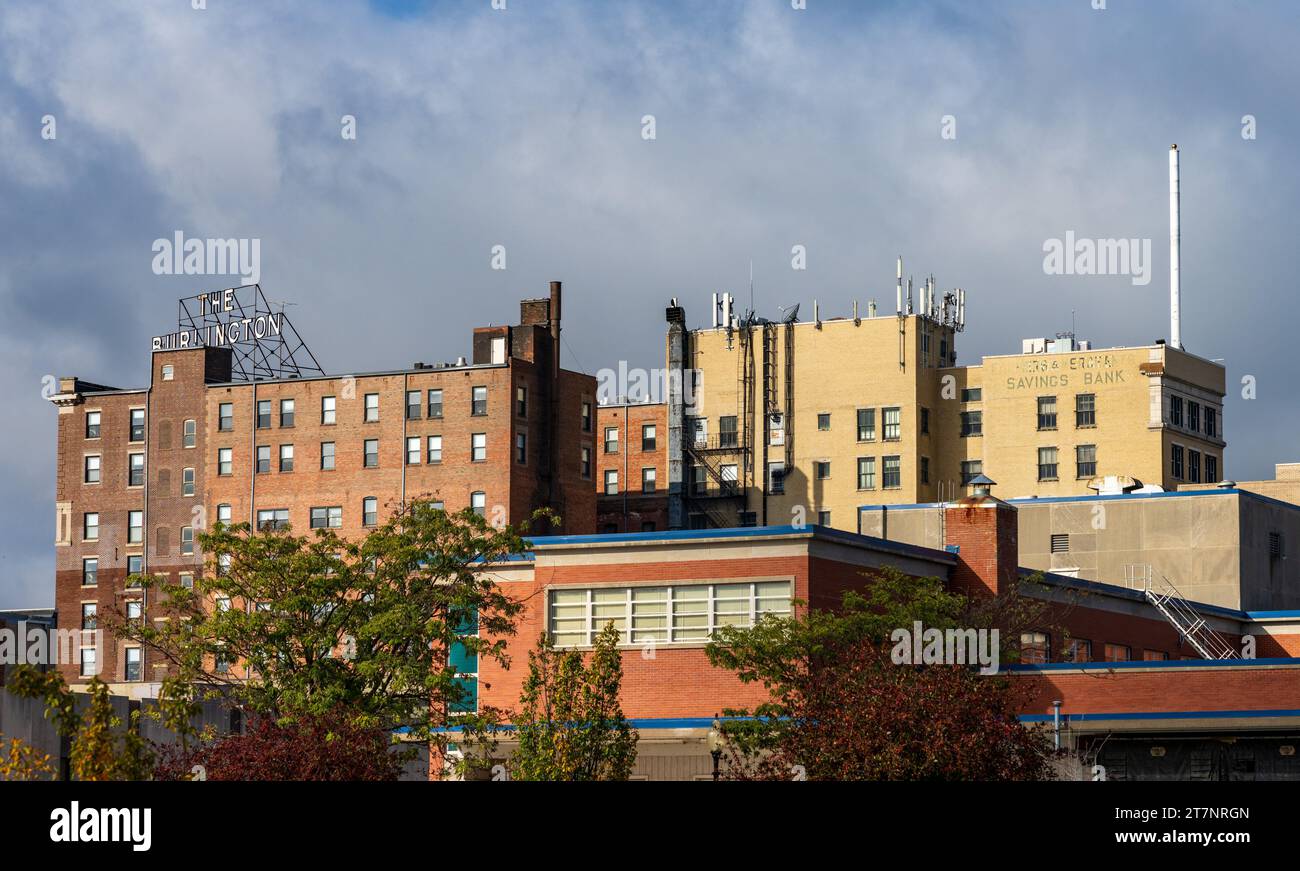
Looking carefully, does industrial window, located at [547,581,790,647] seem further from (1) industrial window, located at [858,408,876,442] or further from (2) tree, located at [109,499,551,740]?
(1) industrial window, located at [858,408,876,442]

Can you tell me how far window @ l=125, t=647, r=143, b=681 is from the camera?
122356 millimetres

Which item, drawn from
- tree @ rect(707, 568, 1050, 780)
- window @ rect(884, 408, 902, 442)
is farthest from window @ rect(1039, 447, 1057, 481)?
tree @ rect(707, 568, 1050, 780)

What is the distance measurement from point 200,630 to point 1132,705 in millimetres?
26351

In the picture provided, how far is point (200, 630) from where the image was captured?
46406 mm

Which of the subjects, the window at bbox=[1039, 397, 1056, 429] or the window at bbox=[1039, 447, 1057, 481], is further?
the window at bbox=[1039, 397, 1056, 429]

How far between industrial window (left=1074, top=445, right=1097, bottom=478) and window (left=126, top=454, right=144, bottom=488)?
6000 cm

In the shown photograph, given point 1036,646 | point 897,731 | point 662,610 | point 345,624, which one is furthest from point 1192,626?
point 897,731

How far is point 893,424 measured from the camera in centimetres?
13162

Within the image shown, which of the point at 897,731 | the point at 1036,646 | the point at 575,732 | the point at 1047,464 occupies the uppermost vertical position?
the point at 1047,464

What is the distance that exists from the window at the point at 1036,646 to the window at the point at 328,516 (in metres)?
65.5

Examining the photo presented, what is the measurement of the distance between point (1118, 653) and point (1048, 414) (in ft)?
201

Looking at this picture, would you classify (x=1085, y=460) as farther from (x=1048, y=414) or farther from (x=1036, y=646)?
(x=1036, y=646)
